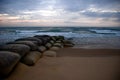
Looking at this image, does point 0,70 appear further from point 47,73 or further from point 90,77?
point 90,77

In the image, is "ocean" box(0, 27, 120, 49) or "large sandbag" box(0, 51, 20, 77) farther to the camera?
"ocean" box(0, 27, 120, 49)

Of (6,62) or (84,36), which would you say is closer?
(6,62)

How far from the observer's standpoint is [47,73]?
2.08 metres

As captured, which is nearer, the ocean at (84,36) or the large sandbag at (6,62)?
the large sandbag at (6,62)

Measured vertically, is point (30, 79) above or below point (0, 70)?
below

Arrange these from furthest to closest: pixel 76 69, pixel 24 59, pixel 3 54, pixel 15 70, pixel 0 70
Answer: pixel 24 59, pixel 76 69, pixel 15 70, pixel 3 54, pixel 0 70

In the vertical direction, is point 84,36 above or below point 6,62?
below

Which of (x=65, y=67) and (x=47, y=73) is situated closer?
(x=47, y=73)

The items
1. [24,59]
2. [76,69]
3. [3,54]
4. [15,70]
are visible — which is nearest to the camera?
[3,54]

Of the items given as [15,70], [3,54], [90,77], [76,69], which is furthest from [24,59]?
[90,77]

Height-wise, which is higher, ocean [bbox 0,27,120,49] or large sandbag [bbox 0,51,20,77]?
large sandbag [bbox 0,51,20,77]

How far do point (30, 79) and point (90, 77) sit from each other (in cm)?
67

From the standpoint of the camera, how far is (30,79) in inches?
73.8

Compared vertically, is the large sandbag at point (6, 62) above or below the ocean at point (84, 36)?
above
